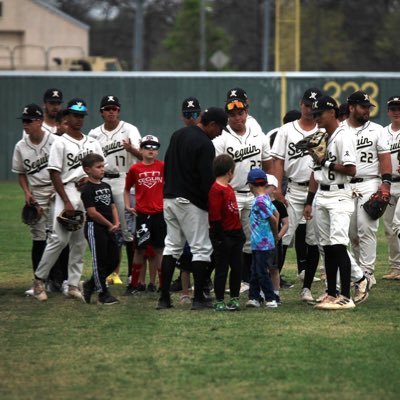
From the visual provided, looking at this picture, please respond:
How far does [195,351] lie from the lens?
326 inches

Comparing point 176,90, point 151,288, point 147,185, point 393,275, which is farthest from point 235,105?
point 176,90

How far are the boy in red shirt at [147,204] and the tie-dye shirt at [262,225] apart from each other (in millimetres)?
1481

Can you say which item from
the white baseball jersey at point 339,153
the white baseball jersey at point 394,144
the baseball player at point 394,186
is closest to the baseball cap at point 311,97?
the white baseball jersey at point 339,153

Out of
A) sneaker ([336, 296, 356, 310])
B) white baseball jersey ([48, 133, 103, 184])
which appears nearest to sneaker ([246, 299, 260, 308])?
sneaker ([336, 296, 356, 310])

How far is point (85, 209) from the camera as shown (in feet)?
35.3

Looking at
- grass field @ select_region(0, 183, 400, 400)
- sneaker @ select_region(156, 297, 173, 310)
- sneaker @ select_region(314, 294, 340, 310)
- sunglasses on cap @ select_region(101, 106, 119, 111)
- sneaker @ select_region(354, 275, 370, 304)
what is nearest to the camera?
grass field @ select_region(0, 183, 400, 400)

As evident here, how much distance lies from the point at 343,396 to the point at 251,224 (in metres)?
3.58

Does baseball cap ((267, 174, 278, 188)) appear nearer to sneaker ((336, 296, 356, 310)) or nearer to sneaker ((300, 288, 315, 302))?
sneaker ((300, 288, 315, 302))

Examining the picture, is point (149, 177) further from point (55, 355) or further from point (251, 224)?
point (55, 355)

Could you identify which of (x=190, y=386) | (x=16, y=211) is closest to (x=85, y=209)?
(x=190, y=386)

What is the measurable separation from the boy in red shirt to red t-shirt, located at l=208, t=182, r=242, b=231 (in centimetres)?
153

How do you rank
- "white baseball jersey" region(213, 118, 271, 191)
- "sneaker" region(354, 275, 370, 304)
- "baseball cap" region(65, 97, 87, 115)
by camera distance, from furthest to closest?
"white baseball jersey" region(213, 118, 271, 191) < "baseball cap" region(65, 97, 87, 115) < "sneaker" region(354, 275, 370, 304)

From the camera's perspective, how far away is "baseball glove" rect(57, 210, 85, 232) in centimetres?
1077

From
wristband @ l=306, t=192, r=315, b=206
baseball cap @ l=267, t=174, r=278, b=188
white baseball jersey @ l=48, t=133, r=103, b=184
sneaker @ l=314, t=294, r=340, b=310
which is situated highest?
white baseball jersey @ l=48, t=133, r=103, b=184
